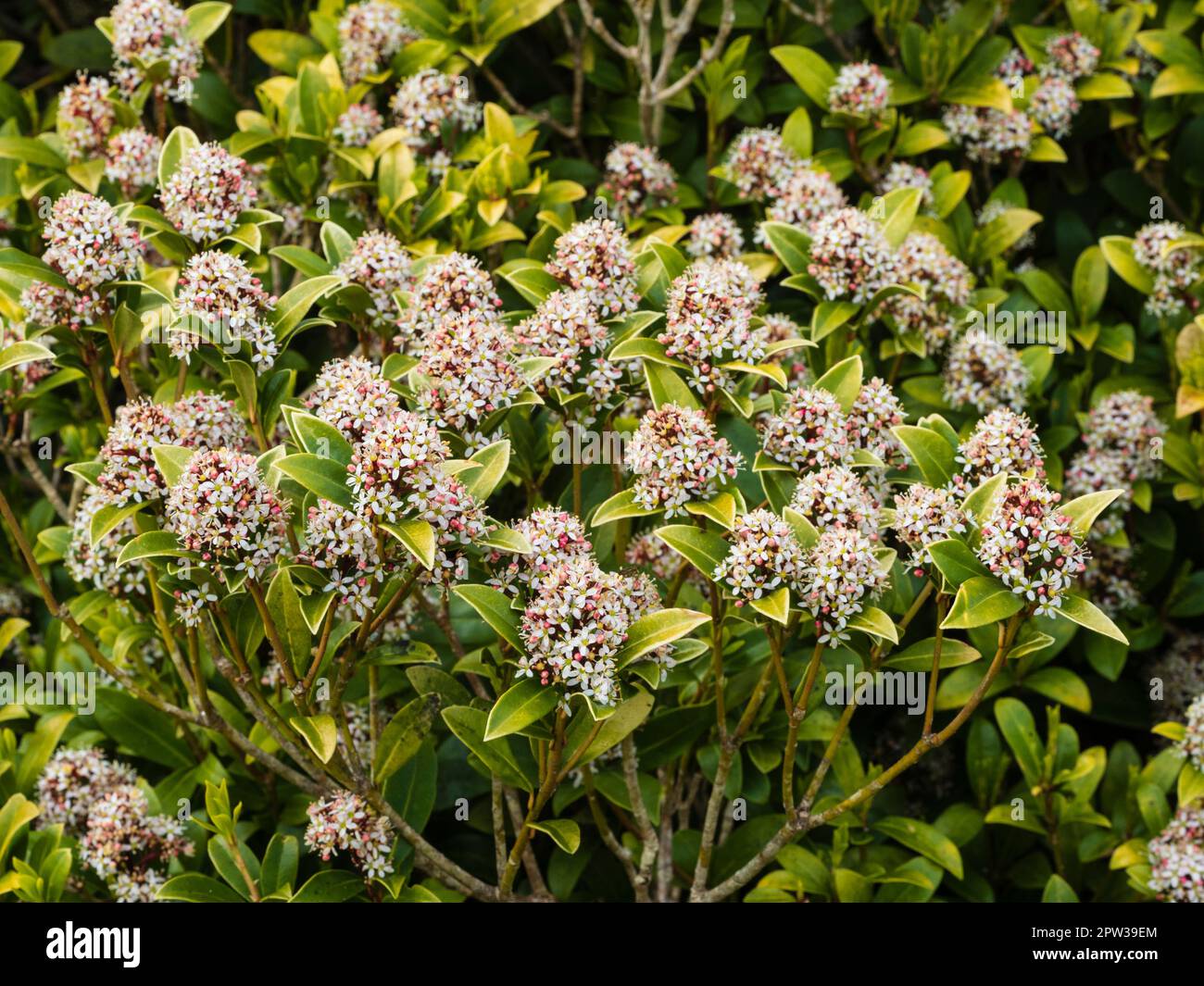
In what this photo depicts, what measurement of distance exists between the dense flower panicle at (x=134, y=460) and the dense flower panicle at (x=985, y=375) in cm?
232

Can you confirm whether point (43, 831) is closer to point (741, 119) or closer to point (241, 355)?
point (241, 355)

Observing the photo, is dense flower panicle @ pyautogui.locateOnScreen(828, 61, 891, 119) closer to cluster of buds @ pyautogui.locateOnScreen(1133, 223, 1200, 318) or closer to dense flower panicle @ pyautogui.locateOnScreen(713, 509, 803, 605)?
cluster of buds @ pyautogui.locateOnScreen(1133, 223, 1200, 318)

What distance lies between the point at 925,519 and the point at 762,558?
41 centimetres

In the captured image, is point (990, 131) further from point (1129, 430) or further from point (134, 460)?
point (134, 460)

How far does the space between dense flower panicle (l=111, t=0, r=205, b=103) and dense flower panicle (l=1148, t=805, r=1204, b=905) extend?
363 centimetres

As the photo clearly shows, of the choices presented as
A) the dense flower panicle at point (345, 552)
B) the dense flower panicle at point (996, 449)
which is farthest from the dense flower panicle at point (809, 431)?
the dense flower panicle at point (345, 552)

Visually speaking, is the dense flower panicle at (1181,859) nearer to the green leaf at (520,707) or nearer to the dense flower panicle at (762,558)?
the dense flower panicle at (762,558)

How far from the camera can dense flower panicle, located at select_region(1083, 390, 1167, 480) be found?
4.36 m

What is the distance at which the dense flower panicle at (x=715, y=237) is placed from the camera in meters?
4.39

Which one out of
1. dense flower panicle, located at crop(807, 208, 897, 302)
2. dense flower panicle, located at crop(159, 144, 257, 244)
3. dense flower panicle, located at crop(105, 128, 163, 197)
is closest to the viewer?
dense flower panicle, located at crop(159, 144, 257, 244)

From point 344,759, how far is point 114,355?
3.86 ft

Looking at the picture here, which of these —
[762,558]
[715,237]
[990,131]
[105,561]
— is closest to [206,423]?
[105,561]

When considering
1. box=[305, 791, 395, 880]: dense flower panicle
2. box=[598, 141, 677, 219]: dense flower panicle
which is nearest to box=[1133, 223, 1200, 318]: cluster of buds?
box=[598, 141, 677, 219]: dense flower panicle

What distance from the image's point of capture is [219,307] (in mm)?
3297
